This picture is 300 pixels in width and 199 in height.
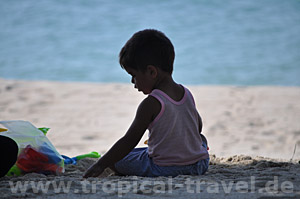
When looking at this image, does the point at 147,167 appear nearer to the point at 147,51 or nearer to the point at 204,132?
the point at 147,51

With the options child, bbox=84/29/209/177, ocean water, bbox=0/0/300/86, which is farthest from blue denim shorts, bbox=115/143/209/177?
ocean water, bbox=0/0/300/86

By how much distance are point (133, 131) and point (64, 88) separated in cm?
647

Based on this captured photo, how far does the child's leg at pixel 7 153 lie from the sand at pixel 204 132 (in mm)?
93

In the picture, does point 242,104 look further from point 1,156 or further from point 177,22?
point 177,22

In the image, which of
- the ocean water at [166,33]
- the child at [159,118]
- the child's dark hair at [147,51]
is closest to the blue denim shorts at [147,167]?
the child at [159,118]

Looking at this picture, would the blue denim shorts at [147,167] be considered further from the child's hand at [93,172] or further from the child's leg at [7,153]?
the child's leg at [7,153]

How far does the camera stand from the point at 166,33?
17.7 metres

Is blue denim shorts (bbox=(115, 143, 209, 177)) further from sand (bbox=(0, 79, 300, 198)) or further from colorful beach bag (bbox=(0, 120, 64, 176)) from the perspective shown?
colorful beach bag (bbox=(0, 120, 64, 176))

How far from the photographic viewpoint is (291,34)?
1631 cm

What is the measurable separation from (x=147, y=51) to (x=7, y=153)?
1.00m

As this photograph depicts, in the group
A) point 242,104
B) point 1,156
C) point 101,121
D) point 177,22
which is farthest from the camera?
point 177,22

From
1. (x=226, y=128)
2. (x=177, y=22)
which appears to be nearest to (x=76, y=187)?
(x=226, y=128)

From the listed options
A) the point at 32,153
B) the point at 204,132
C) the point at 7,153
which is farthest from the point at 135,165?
the point at 204,132

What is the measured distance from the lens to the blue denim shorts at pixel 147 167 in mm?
2471
